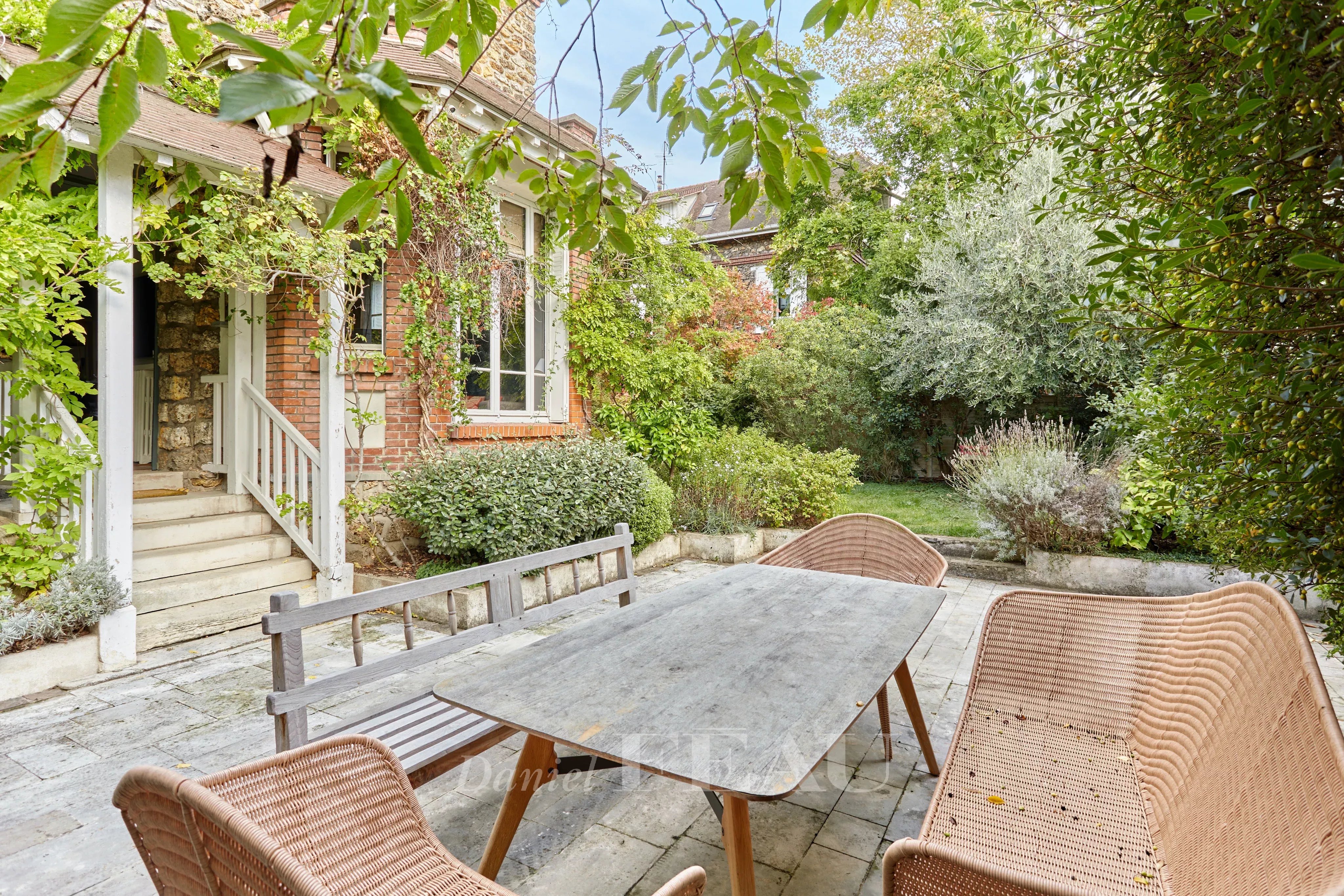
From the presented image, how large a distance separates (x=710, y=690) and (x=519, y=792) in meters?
0.63

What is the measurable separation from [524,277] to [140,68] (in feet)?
20.5

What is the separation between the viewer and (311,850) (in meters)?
1.17

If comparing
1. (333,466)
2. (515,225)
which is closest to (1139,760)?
(333,466)

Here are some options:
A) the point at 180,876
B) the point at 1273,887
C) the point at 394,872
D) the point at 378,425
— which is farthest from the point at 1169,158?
the point at 378,425

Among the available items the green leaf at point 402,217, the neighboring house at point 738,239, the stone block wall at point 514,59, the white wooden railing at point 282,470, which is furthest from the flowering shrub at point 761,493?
the green leaf at point 402,217

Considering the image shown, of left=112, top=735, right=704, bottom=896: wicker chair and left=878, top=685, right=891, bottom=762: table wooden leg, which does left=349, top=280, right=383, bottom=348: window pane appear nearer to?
left=878, top=685, right=891, bottom=762: table wooden leg

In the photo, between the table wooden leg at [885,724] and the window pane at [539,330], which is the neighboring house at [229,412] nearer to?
the window pane at [539,330]

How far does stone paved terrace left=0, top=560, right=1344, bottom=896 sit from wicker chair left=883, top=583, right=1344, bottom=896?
0.55m

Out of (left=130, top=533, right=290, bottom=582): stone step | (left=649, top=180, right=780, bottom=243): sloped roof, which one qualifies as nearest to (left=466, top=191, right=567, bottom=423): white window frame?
(left=130, top=533, right=290, bottom=582): stone step

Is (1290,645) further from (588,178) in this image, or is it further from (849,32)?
(849,32)

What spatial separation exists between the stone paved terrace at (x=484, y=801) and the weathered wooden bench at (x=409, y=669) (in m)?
0.37

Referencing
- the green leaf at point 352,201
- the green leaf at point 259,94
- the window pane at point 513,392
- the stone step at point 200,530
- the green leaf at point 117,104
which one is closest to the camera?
the green leaf at point 259,94

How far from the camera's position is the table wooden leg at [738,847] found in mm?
1406

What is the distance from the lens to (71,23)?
562 millimetres
